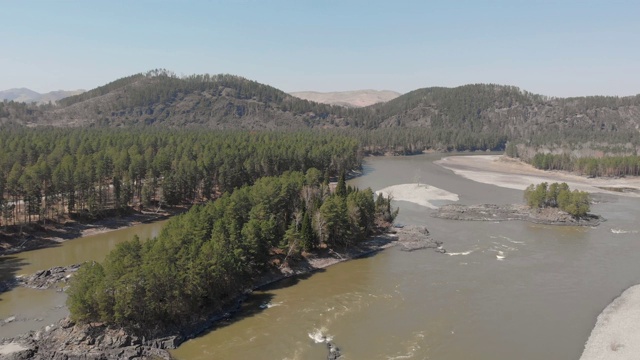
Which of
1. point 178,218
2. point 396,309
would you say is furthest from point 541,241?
point 178,218

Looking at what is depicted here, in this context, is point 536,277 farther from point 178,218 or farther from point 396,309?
point 178,218

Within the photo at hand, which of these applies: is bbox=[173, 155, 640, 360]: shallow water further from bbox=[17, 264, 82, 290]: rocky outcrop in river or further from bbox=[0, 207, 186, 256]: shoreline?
bbox=[0, 207, 186, 256]: shoreline

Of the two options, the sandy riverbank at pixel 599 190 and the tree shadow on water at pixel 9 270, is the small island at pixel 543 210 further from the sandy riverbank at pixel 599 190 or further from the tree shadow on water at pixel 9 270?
the tree shadow on water at pixel 9 270

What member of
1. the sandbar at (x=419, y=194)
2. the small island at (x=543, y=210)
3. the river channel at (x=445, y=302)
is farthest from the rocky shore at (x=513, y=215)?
the sandbar at (x=419, y=194)

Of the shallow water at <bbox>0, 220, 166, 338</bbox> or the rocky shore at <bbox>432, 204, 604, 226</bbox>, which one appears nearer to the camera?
the shallow water at <bbox>0, 220, 166, 338</bbox>

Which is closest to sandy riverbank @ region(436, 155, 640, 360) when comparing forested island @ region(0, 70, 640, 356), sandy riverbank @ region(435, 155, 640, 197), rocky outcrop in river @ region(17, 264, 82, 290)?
sandy riverbank @ region(435, 155, 640, 197)

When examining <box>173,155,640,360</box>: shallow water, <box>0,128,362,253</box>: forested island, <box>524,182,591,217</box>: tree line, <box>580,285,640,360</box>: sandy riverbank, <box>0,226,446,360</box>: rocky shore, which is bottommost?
<box>580,285,640,360</box>: sandy riverbank
